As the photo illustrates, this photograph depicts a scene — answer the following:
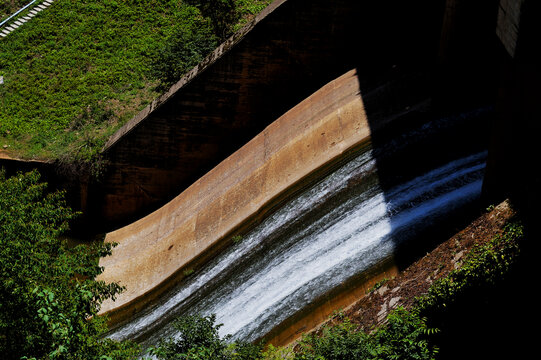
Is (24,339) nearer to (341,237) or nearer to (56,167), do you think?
(341,237)

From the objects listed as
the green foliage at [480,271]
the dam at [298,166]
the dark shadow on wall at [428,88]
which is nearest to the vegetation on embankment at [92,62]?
the dam at [298,166]

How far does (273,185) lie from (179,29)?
756cm

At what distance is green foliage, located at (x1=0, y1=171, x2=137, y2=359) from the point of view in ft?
34.0

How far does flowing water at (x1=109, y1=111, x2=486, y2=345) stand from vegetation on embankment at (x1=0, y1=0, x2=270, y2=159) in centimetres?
568

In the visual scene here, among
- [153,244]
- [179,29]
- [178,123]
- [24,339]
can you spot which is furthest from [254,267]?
[179,29]

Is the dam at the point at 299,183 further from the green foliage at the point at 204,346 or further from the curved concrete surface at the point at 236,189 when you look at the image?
the green foliage at the point at 204,346

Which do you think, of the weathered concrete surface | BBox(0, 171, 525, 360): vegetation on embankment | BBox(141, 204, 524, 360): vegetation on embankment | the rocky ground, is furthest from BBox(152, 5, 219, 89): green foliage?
BBox(141, 204, 524, 360): vegetation on embankment

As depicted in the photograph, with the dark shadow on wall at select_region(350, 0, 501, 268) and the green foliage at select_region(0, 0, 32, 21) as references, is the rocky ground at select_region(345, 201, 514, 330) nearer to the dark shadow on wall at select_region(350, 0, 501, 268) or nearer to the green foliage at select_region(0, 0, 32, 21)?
the dark shadow on wall at select_region(350, 0, 501, 268)

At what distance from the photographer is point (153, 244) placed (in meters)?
19.0

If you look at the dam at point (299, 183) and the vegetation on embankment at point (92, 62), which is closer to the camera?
the dam at point (299, 183)

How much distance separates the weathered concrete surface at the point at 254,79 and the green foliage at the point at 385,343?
8.53 metres

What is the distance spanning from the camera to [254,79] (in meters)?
18.9

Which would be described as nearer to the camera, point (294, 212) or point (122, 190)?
point (294, 212)

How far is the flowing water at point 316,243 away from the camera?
15047 millimetres
